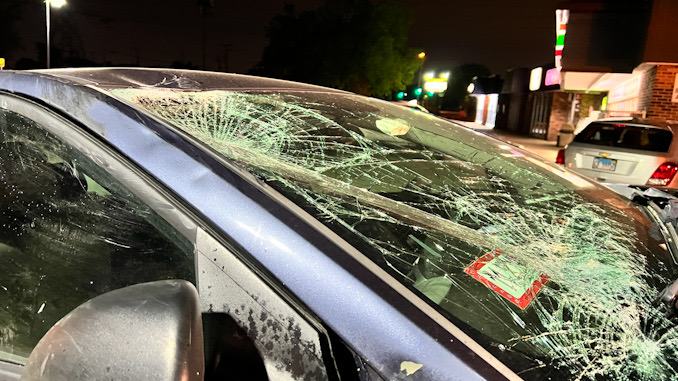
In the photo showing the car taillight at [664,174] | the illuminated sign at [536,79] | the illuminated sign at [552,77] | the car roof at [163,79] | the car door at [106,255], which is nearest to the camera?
the car door at [106,255]

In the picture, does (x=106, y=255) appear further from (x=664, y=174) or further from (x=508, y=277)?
(x=664, y=174)

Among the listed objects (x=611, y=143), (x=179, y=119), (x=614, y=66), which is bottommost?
(x=611, y=143)

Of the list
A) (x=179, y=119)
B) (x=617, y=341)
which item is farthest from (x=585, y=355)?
(x=179, y=119)

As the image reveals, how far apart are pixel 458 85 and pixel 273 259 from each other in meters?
90.9

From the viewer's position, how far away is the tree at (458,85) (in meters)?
87.8

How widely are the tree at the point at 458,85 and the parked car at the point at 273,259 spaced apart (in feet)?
290

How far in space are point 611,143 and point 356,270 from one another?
27.6 ft

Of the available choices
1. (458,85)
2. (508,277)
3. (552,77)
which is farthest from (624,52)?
(458,85)

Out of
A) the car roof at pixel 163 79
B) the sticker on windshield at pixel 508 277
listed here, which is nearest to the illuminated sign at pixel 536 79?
the car roof at pixel 163 79

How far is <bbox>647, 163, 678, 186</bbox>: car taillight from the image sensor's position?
743 centimetres

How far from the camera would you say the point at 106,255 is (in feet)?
4.02

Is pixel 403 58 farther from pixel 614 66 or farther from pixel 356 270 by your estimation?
pixel 356 270

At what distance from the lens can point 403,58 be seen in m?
44.6

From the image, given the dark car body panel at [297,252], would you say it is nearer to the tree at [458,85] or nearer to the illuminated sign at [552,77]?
the illuminated sign at [552,77]
